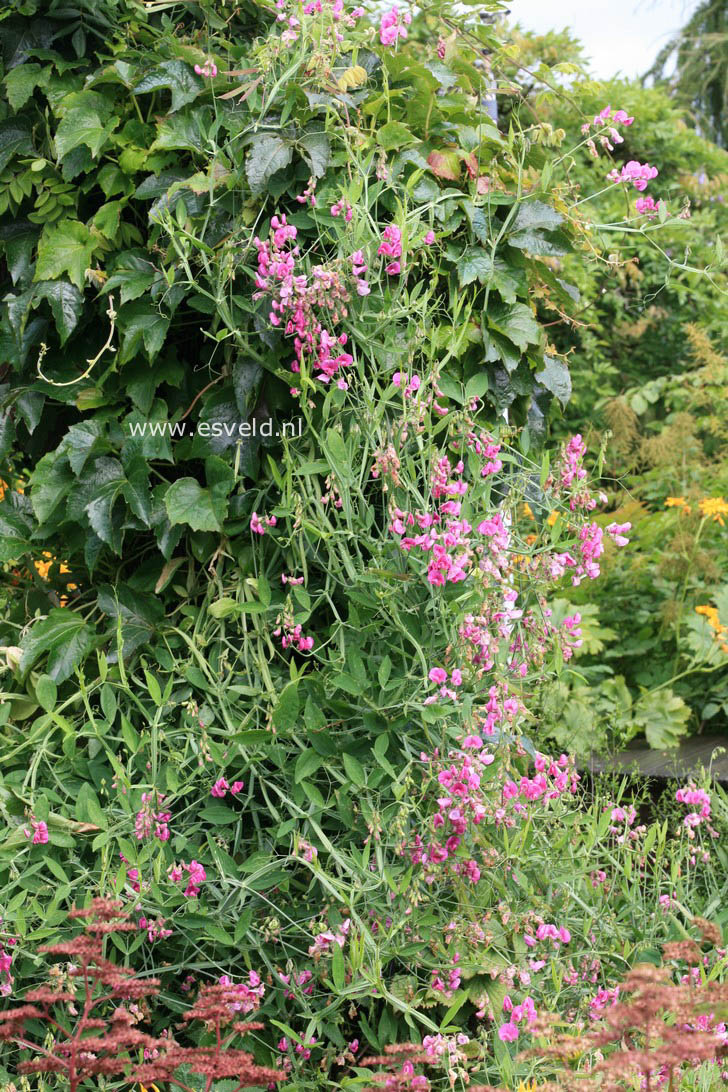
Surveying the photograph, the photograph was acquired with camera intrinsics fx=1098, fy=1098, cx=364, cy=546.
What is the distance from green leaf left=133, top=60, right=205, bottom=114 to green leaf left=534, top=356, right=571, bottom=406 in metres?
0.87

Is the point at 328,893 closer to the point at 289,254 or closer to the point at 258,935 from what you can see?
the point at 258,935

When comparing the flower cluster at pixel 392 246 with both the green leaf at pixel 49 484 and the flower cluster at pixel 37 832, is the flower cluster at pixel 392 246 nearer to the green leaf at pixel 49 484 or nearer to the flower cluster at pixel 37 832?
the green leaf at pixel 49 484

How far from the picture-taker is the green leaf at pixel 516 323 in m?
2.10

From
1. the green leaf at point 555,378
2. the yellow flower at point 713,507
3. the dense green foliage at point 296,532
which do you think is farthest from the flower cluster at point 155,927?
the yellow flower at point 713,507

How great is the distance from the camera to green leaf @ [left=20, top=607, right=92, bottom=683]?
6.76 ft

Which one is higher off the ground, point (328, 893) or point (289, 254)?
point (289, 254)

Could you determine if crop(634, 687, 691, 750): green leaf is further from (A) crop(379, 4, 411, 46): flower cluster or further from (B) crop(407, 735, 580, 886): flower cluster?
(A) crop(379, 4, 411, 46): flower cluster

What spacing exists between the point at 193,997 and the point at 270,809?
1.26 ft

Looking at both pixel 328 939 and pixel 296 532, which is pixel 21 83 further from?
pixel 328 939

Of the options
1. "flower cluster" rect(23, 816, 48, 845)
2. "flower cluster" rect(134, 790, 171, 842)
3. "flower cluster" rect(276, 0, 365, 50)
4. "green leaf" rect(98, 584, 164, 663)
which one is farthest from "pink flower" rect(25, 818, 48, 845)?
"flower cluster" rect(276, 0, 365, 50)

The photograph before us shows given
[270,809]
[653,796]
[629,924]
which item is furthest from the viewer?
[653,796]

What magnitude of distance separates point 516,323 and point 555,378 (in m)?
0.21

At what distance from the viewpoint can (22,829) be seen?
73.5 inches

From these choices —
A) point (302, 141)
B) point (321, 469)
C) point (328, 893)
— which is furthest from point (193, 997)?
point (302, 141)
